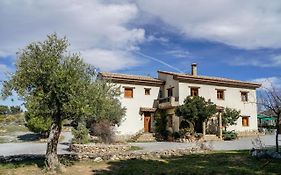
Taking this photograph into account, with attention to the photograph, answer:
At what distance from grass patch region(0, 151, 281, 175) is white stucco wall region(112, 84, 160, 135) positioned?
17758 mm

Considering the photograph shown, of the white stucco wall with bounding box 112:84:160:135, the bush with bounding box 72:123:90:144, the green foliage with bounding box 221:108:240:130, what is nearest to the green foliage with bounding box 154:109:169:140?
the white stucco wall with bounding box 112:84:160:135

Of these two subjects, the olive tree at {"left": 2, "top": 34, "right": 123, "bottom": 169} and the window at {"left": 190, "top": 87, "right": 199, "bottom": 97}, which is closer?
the olive tree at {"left": 2, "top": 34, "right": 123, "bottom": 169}

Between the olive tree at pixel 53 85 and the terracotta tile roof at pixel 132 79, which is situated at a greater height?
the terracotta tile roof at pixel 132 79

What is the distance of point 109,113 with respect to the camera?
29.8 m

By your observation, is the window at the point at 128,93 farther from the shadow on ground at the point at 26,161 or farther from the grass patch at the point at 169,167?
the grass patch at the point at 169,167

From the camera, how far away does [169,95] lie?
1485 inches

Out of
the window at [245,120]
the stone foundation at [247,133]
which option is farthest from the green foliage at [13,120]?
the window at [245,120]

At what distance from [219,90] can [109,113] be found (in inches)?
589

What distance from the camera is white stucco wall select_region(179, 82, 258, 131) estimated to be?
120 feet

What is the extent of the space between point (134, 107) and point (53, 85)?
22187 millimetres

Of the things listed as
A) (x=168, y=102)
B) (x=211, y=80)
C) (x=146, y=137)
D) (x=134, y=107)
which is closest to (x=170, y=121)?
(x=168, y=102)

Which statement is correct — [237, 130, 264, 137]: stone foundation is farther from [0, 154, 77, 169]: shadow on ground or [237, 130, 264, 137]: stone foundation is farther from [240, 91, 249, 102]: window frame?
[0, 154, 77, 169]: shadow on ground

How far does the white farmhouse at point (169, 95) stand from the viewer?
36062 millimetres

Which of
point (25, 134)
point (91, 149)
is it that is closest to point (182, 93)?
point (91, 149)
